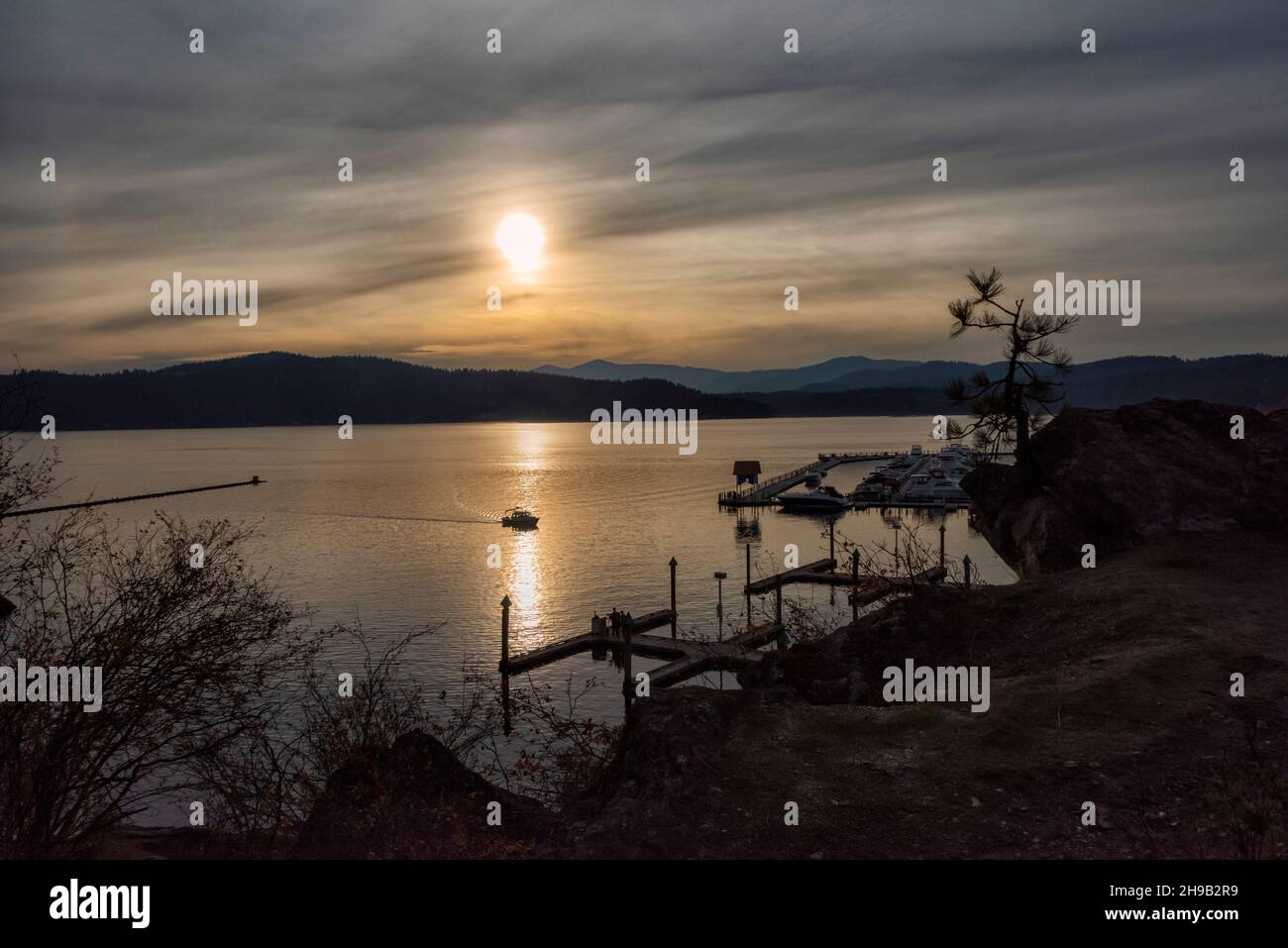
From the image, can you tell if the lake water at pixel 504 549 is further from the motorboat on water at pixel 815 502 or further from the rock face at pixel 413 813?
the rock face at pixel 413 813

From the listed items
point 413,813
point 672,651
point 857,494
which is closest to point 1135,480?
point 413,813

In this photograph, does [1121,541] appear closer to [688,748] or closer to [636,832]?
[688,748]

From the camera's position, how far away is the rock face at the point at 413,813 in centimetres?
1520

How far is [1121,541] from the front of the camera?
2197cm

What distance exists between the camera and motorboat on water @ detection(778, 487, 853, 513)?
4422 inches

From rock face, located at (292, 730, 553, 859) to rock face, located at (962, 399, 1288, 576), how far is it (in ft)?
52.6

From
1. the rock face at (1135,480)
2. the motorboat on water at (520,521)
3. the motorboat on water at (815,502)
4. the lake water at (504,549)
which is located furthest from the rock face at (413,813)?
the motorboat on water at (815,502)

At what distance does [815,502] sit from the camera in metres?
113

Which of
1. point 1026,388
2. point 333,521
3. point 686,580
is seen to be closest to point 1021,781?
point 1026,388

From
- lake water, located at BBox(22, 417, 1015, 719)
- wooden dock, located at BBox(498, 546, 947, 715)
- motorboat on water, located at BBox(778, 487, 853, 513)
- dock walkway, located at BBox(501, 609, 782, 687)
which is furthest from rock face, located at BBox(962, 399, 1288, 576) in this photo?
motorboat on water, located at BBox(778, 487, 853, 513)

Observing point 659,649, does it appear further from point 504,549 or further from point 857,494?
point 857,494

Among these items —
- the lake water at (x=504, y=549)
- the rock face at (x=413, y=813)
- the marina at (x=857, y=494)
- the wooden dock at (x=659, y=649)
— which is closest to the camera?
the rock face at (x=413, y=813)

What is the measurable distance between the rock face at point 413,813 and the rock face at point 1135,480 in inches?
632
